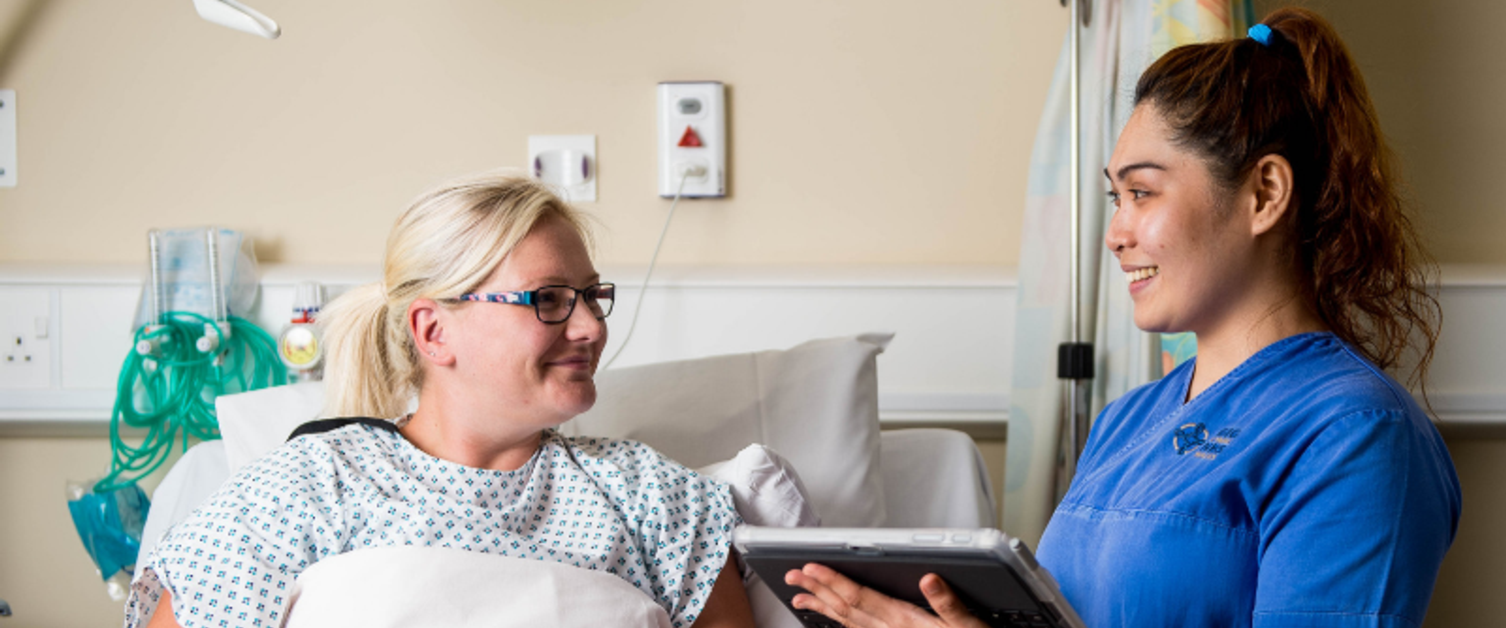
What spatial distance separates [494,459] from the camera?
4.93 ft

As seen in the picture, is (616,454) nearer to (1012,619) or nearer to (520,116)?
(1012,619)

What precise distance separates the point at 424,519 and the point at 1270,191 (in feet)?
3.23

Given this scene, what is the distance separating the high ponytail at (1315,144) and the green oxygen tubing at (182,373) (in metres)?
1.70

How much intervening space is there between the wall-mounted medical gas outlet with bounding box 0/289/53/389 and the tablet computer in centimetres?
171

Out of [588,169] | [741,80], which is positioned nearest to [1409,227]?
[741,80]

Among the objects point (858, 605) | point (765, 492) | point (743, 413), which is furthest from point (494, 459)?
point (858, 605)

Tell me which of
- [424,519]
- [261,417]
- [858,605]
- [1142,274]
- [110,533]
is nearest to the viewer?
[858,605]

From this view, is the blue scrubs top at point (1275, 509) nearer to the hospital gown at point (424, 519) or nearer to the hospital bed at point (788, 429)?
the hospital gown at point (424, 519)

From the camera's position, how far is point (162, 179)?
225 centimetres

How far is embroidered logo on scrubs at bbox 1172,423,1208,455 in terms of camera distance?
111cm

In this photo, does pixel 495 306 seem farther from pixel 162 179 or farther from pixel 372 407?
pixel 162 179

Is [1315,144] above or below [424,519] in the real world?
above

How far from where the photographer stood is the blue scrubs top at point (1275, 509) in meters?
0.91

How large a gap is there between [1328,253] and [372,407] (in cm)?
121
